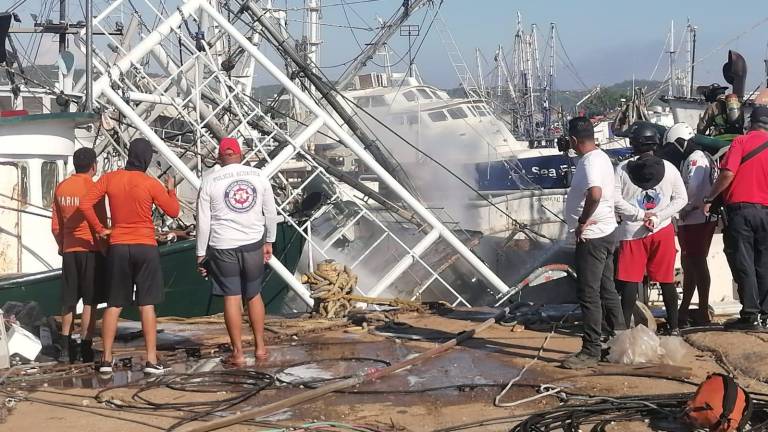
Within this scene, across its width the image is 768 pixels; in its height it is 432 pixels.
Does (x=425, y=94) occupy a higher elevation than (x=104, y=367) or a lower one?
higher

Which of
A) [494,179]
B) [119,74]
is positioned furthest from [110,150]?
[494,179]

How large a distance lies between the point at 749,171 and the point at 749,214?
1.09 ft

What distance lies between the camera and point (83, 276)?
24.1 ft

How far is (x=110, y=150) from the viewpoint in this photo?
40.3ft

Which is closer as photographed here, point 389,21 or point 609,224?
point 609,224

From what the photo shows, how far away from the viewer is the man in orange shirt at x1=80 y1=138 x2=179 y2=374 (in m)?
6.80

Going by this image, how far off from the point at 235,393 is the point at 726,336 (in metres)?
3.75

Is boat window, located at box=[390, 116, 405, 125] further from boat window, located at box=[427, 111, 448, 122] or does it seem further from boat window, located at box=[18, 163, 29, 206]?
boat window, located at box=[18, 163, 29, 206]

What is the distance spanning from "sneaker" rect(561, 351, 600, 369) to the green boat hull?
17.8ft

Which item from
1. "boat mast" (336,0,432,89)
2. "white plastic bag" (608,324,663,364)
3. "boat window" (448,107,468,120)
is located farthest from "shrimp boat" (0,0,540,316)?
"boat window" (448,107,468,120)

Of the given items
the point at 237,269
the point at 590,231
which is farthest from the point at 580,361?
the point at 237,269

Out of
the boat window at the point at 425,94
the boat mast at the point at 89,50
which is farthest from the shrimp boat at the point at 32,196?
the boat window at the point at 425,94

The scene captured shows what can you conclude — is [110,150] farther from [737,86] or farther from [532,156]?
[532,156]

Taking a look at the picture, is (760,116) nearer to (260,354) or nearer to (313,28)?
(260,354)
